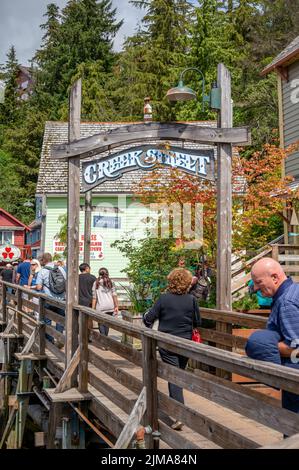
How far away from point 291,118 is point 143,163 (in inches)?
513

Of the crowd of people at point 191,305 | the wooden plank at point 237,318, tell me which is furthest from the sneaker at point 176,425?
the wooden plank at point 237,318

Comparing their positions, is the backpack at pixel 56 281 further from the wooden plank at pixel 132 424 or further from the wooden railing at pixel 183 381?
the wooden plank at pixel 132 424

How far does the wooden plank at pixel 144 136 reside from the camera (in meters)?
7.85

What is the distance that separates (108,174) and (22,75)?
81.6 m

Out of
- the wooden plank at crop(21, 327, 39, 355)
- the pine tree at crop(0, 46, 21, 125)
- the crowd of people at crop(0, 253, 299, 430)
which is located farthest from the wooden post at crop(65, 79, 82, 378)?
the pine tree at crop(0, 46, 21, 125)

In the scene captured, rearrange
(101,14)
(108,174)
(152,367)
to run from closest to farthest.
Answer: (152,367) → (108,174) → (101,14)

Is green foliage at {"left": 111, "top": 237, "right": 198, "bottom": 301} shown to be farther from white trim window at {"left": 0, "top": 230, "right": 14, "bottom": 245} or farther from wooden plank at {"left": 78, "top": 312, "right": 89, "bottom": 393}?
white trim window at {"left": 0, "top": 230, "right": 14, "bottom": 245}

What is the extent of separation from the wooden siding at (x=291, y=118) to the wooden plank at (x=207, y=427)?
15.5m

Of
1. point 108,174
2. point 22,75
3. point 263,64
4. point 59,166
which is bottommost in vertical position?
point 108,174

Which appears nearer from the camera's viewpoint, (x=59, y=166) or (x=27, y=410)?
(x=27, y=410)

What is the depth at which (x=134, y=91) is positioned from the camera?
4097 centimetres

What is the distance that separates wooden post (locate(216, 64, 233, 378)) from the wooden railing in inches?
10.6

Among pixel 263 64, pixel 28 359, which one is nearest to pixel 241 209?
pixel 28 359
